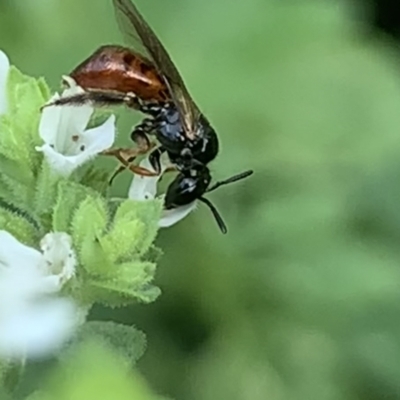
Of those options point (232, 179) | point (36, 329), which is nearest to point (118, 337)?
point (36, 329)

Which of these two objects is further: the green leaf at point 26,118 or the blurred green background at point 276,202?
the blurred green background at point 276,202

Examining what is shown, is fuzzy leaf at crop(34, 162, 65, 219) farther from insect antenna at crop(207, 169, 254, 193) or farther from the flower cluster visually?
insect antenna at crop(207, 169, 254, 193)

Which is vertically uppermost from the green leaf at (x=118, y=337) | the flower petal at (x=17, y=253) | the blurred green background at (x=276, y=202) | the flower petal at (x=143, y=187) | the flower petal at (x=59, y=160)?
the flower petal at (x=59, y=160)

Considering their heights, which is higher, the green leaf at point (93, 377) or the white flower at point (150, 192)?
the white flower at point (150, 192)

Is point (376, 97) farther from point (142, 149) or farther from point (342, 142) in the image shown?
point (142, 149)

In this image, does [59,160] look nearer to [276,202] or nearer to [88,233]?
[88,233]

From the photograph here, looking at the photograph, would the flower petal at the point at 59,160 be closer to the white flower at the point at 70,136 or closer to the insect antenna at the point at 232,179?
the white flower at the point at 70,136

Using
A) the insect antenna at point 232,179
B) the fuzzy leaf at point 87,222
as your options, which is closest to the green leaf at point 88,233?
the fuzzy leaf at point 87,222

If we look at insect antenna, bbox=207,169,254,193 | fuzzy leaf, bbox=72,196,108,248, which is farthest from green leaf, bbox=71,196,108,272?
insect antenna, bbox=207,169,254,193
